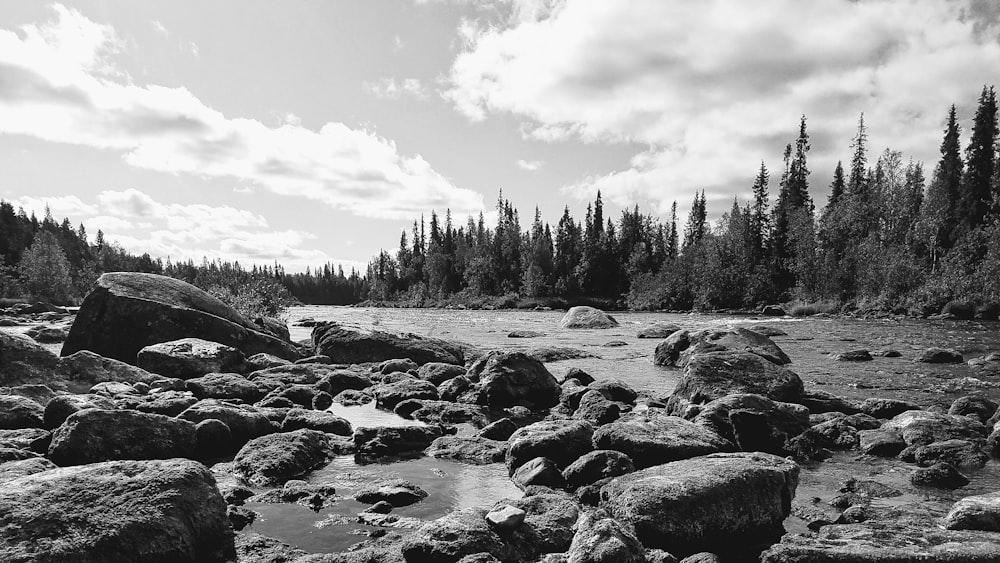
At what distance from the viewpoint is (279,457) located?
25.3 feet

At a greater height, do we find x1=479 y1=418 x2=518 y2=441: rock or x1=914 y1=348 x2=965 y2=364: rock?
x1=914 y1=348 x2=965 y2=364: rock

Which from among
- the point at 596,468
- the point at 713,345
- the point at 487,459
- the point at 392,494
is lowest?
the point at 487,459

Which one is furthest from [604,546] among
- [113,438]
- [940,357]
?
[940,357]

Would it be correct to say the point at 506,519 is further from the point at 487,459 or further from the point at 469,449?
the point at 469,449

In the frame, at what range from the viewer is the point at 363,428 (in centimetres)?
930

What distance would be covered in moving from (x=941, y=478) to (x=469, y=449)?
6.41 meters

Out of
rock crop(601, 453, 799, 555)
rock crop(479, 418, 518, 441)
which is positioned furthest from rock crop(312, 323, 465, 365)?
rock crop(601, 453, 799, 555)

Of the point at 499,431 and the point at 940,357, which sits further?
the point at 940,357

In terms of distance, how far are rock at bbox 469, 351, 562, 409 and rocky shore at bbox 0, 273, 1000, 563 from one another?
4 centimetres

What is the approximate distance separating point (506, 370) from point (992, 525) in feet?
29.3

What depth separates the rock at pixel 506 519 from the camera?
544cm

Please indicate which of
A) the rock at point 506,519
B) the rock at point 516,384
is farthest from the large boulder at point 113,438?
the rock at point 516,384

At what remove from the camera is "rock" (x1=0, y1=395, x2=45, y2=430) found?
8688mm

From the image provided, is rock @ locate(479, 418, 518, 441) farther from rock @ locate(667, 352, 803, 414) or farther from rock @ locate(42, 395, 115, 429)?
rock @ locate(42, 395, 115, 429)
